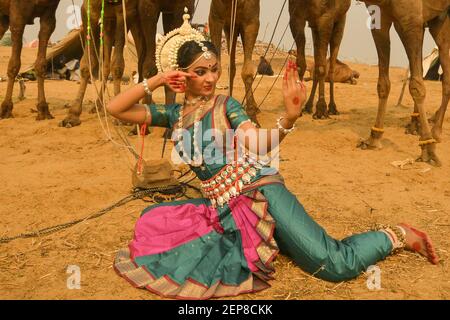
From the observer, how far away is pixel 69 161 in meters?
5.18

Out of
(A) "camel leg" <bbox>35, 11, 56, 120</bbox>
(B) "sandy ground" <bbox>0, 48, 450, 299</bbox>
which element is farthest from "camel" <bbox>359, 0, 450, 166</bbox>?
(A) "camel leg" <bbox>35, 11, 56, 120</bbox>

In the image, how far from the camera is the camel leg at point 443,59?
17.8 ft

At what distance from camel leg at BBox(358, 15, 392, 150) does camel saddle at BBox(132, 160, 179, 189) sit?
2.62 m

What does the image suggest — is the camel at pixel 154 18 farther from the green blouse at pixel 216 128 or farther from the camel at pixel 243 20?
the green blouse at pixel 216 128

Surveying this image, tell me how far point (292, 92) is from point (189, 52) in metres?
0.75

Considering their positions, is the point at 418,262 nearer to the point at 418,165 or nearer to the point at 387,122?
the point at 418,165

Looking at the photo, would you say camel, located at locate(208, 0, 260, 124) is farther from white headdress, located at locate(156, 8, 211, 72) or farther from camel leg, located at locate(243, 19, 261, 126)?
white headdress, located at locate(156, 8, 211, 72)

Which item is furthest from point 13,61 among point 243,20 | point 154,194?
point 154,194

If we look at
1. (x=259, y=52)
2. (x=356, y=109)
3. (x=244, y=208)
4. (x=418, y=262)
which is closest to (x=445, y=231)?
(x=418, y=262)

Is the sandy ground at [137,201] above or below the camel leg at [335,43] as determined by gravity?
below

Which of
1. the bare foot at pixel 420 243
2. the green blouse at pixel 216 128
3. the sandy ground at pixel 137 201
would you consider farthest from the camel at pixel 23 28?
the bare foot at pixel 420 243

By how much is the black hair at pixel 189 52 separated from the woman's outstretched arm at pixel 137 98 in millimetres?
A: 85

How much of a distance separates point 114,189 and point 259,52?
16517 millimetres

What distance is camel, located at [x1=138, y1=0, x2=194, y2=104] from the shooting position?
18.3 ft
